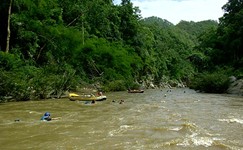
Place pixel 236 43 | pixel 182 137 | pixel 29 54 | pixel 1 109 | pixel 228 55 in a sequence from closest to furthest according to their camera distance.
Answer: pixel 182 137, pixel 1 109, pixel 29 54, pixel 236 43, pixel 228 55

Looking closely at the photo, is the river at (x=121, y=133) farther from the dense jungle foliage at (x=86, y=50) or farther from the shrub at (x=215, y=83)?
the shrub at (x=215, y=83)

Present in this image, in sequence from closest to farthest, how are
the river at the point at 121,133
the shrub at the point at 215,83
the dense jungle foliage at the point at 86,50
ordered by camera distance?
the river at the point at 121,133 < the dense jungle foliage at the point at 86,50 < the shrub at the point at 215,83

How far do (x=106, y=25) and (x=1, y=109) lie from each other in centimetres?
3752

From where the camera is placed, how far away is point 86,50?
4547 centimetres

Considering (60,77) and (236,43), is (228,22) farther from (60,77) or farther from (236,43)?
(60,77)

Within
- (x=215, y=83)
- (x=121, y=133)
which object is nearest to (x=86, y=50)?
(x=215, y=83)

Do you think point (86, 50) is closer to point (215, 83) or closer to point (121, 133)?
point (215, 83)

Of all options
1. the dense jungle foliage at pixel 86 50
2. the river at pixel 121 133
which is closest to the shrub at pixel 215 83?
the dense jungle foliage at pixel 86 50

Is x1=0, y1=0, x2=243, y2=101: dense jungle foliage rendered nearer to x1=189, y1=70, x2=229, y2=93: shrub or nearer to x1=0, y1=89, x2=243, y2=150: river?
x1=189, y1=70, x2=229, y2=93: shrub

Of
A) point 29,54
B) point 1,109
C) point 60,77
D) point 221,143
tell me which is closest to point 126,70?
point 29,54

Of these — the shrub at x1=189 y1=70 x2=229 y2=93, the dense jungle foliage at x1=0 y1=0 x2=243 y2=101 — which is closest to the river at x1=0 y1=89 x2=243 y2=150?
the dense jungle foliage at x1=0 y1=0 x2=243 y2=101

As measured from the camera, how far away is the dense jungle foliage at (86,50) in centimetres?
2516

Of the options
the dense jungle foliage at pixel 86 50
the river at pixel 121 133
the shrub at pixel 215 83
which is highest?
the dense jungle foliage at pixel 86 50

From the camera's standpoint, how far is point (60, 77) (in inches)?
1019
